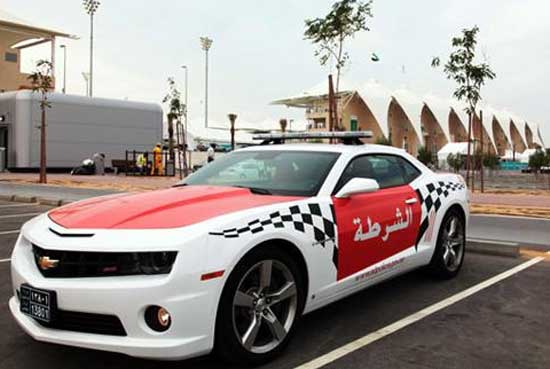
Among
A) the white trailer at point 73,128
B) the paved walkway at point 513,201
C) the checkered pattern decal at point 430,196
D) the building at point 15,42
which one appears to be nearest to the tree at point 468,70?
the paved walkway at point 513,201

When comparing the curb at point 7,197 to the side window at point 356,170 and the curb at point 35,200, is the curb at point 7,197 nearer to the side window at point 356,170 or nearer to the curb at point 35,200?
the curb at point 35,200

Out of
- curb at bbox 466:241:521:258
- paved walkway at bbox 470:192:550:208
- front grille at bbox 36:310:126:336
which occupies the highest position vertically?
paved walkway at bbox 470:192:550:208

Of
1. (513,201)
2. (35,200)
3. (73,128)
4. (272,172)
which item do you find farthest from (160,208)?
(73,128)

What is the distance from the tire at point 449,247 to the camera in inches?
222

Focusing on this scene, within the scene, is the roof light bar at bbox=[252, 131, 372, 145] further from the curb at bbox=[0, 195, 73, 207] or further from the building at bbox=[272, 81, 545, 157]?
the building at bbox=[272, 81, 545, 157]

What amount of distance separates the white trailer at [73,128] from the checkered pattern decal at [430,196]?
2975 cm

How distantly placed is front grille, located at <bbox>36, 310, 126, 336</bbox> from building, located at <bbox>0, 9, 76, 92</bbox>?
1895 inches

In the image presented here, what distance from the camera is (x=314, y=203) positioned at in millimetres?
4109

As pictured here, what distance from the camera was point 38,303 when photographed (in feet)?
11.0

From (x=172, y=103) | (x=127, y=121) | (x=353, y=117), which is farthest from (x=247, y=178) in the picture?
(x=353, y=117)

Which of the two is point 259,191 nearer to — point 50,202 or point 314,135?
point 314,135

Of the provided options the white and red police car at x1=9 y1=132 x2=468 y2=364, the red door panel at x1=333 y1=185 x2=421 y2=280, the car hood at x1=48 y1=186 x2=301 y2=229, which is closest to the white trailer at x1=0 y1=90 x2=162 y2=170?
the white and red police car at x1=9 y1=132 x2=468 y2=364

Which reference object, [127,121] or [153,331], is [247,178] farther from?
[127,121]

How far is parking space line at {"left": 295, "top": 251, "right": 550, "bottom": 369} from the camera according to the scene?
3.69 m
